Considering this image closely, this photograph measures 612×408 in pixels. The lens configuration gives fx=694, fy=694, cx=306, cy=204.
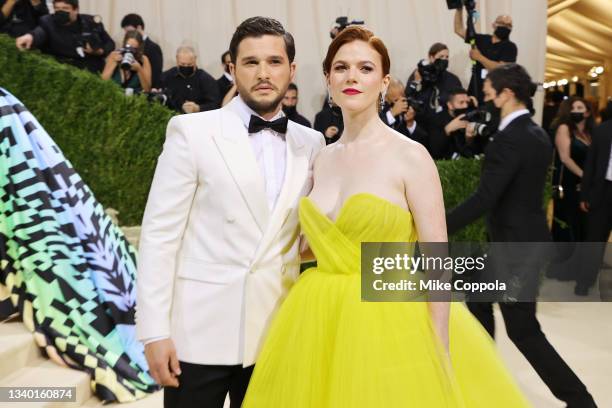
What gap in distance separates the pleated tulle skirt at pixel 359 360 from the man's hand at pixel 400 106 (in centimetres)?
481

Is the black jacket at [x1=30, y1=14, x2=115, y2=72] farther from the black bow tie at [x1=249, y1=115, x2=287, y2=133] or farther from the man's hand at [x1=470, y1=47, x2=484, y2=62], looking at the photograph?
the black bow tie at [x1=249, y1=115, x2=287, y2=133]

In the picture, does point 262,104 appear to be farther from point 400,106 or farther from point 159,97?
point 159,97

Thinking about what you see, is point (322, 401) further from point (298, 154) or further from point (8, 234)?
point (8, 234)

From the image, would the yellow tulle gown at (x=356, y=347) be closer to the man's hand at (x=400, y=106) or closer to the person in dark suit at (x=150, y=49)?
the man's hand at (x=400, y=106)

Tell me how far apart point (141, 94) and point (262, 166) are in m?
4.60

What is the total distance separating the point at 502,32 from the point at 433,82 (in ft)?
3.08

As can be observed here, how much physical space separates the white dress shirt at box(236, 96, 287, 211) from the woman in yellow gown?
0.38 ft

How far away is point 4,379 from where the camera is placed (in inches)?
143

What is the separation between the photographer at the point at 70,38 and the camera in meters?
6.55

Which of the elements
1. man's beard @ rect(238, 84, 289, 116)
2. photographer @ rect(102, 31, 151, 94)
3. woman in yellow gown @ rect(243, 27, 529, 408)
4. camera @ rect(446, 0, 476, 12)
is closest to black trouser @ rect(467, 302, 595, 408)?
woman in yellow gown @ rect(243, 27, 529, 408)

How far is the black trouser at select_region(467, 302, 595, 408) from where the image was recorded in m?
3.26

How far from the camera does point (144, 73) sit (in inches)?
284

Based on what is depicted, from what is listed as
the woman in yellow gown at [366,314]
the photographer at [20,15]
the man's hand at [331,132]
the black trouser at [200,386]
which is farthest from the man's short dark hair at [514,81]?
the photographer at [20,15]

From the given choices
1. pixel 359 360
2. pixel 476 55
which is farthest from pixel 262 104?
pixel 476 55
